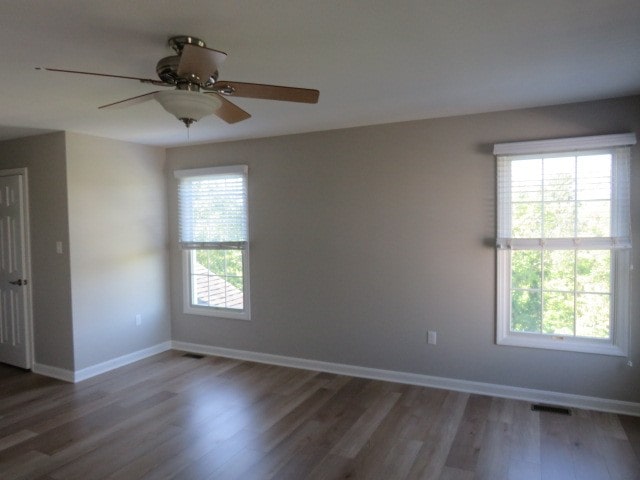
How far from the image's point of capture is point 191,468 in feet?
8.66

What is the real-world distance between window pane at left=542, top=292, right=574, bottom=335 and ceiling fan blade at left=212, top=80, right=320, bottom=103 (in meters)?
2.60

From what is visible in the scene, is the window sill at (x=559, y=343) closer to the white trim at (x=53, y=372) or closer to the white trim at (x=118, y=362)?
the white trim at (x=118, y=362)

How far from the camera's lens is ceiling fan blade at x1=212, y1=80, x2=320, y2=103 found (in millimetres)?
2060

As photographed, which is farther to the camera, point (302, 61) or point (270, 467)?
point (270, 467)

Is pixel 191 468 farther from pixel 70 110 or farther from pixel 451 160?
pixel 451 160

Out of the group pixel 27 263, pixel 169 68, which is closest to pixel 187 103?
pixel 169 68

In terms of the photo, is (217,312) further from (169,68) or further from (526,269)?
(169,68)

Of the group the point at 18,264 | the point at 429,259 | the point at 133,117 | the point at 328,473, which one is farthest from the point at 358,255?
the point at 18,264

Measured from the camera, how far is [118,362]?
4.55m

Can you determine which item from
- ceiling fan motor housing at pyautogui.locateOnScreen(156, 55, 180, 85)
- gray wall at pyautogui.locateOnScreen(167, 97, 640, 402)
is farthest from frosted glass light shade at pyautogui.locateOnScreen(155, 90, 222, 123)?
gray wall at pyautogui.locateOnScreen(167, 97, 640, 402)

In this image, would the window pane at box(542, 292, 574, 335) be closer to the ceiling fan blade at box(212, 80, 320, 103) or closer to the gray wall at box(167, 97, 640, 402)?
the gray wall at box(167, 97, 640, 402)

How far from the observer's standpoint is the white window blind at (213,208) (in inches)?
185

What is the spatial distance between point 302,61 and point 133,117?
6.05ft

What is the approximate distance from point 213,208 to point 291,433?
266 cm
